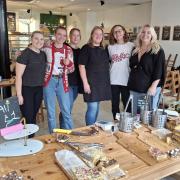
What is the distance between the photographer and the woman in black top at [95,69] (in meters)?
2.45

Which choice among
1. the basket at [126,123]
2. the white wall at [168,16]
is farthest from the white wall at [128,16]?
the basket at [126,123]

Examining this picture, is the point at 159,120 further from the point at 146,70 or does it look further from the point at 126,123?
the point at 146,70

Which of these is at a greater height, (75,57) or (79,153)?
(75,57)

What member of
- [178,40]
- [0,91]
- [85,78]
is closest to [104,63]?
[85,78]

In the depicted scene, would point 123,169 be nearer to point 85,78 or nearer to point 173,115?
point 173,115

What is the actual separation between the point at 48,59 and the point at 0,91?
221 cm

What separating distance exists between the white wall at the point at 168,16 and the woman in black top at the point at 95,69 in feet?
16.6

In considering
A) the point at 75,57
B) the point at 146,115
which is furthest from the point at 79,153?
the point at 75,57

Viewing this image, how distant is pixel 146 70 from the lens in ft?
7.88

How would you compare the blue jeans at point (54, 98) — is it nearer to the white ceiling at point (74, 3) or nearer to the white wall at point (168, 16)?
the white wall at point (168, 16)

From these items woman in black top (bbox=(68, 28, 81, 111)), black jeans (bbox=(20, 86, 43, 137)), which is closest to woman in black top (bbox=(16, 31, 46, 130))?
black jeans (bbox=(20, 86, 43, 137))

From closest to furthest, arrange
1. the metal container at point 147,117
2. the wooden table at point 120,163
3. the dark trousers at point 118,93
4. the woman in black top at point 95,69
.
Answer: the wooden table at point 120,163
the metal container at point 147,117
the woman in black top at point 95,69
the dark trousers at point 118,93

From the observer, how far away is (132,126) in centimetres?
177

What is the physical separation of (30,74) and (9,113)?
80 cm
